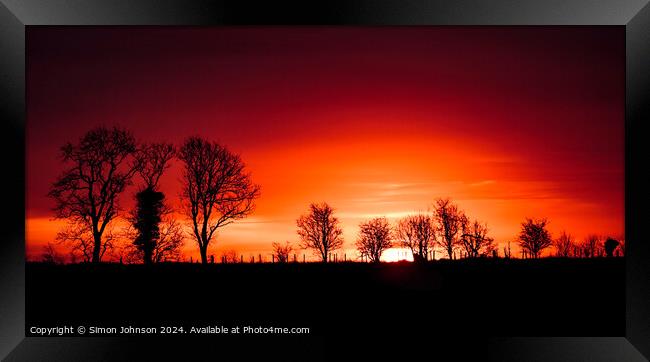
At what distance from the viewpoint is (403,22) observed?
6.34 metres

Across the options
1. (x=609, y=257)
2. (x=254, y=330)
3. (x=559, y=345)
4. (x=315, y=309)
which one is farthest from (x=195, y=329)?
(x=609, y=257)

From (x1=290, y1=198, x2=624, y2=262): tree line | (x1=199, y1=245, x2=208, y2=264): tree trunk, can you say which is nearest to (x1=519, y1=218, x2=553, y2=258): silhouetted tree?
(x1=290, y1=198, x2=624, y2=262): tree line

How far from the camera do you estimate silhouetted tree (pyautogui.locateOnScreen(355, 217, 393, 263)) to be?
11.5 metres

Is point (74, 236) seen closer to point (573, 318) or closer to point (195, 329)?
point (195, 329)

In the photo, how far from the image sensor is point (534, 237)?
12609mm

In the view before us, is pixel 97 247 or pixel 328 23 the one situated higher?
pixel 328 23

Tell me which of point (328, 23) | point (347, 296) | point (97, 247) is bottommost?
point (347, 296)

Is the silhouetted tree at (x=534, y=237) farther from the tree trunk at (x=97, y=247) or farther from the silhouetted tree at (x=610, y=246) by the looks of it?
the tree trunk at (x=97, y=247)

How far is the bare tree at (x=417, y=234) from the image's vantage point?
39.1 feet

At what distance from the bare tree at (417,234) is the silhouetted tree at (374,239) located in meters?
0.29

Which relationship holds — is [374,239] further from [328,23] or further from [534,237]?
[328,23]

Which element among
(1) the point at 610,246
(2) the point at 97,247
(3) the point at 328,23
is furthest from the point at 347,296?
(2) the point at 97,247

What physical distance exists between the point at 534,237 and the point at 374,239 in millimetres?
3178

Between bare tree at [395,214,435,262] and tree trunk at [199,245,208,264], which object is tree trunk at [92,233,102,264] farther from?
bare tree at [395,214,435,262]
